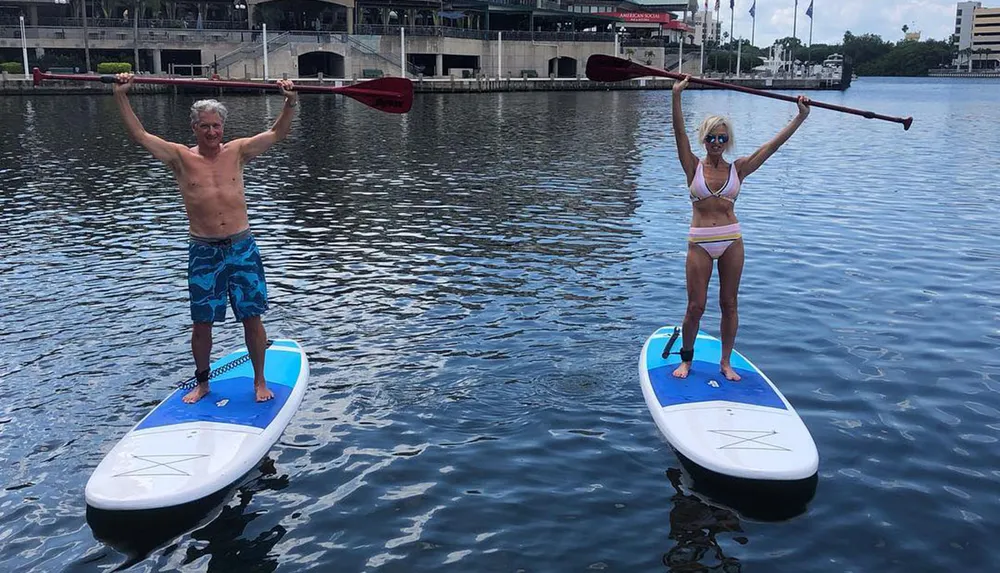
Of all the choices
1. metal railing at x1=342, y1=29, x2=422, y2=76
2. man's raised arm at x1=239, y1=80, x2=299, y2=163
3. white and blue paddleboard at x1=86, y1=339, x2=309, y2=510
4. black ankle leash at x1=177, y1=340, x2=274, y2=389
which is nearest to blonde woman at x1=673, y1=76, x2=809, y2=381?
man's raised arm at x1=239, y1=80, x2=299, y2=163

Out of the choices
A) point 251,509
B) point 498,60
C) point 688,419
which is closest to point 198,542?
point 251,509

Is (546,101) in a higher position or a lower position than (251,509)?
higher

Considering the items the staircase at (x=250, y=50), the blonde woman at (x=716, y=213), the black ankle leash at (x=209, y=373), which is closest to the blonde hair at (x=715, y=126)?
the blonde woman at (x=716, y=213)

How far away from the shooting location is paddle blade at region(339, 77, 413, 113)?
9547 millimetres

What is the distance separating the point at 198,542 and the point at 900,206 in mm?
20971

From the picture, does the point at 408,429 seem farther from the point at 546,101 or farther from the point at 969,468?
the point at 546,101

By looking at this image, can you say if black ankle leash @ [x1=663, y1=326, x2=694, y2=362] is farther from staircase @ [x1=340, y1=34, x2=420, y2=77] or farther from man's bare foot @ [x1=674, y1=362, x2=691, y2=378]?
staircase @ [x1=340, y1=34, x2=420, y2=77]

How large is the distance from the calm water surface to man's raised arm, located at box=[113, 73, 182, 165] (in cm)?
301

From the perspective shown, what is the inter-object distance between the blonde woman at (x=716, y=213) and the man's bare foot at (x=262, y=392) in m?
4.42

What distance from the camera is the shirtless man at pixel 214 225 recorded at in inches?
309

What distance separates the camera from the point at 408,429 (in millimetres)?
8773

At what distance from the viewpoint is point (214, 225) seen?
7.87 meters

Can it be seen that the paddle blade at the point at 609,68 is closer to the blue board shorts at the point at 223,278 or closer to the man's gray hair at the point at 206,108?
the man's gray hair at the point at 206,108

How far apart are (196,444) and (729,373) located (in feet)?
17.5
